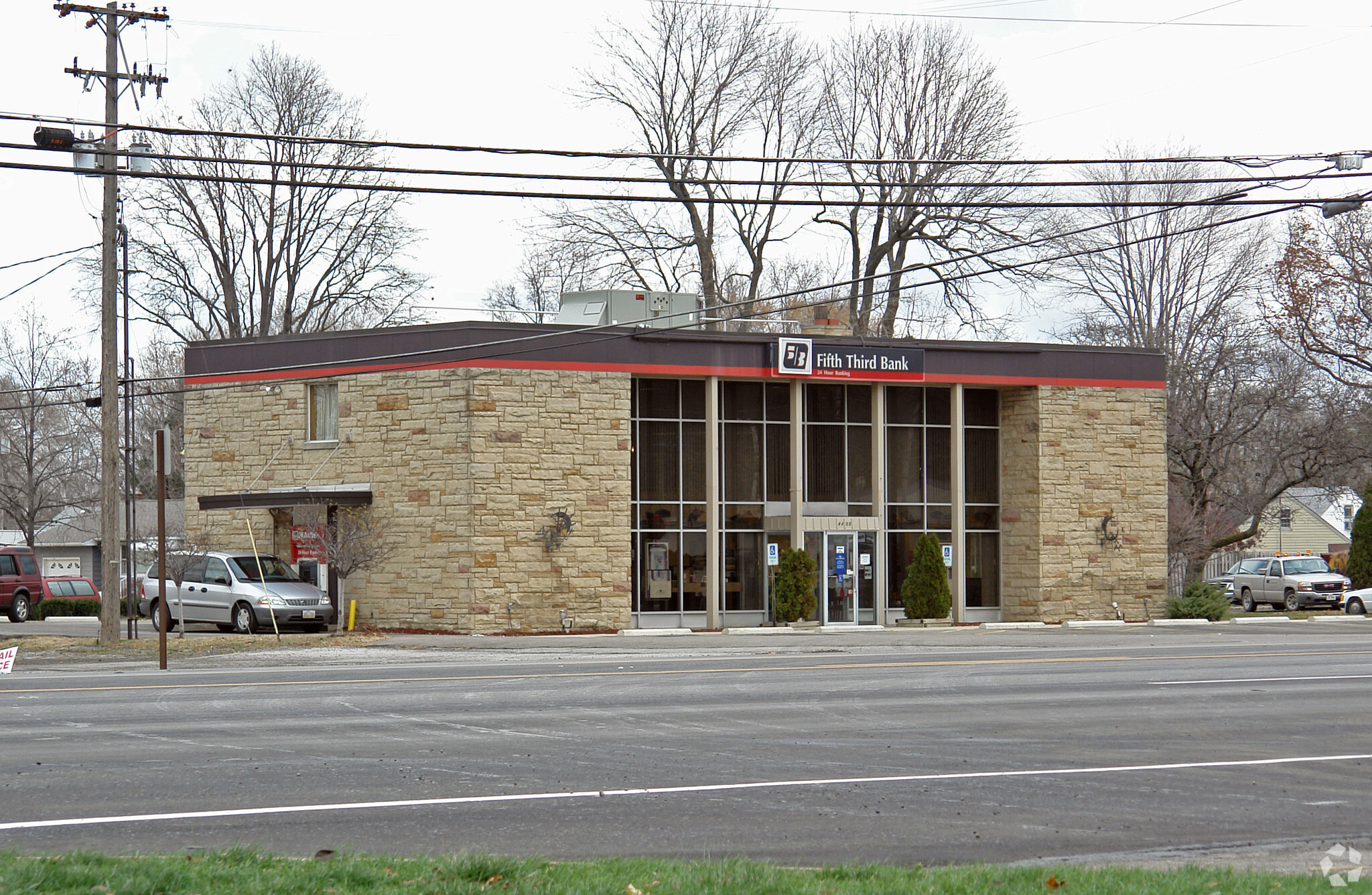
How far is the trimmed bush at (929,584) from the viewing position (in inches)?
1149

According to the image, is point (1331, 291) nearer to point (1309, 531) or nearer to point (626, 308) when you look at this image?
point (626, 308)

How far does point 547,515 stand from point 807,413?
7.28 metres

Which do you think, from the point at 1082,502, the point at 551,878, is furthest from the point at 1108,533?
the point at 551,878

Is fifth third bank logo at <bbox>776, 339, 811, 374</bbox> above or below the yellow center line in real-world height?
above

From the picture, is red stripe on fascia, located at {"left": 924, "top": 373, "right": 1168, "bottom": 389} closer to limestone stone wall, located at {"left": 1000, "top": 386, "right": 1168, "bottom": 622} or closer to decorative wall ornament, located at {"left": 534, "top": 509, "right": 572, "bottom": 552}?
limestone stone wall, located at {"left": 1000, "top": 386, "right": 1168, "bottom": 622}

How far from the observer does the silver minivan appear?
26.0m

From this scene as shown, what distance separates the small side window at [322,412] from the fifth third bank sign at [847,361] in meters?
9.80

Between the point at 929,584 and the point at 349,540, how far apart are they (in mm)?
12964

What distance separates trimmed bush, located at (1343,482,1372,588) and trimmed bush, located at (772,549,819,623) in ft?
79.8

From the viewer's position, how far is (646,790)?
921cm

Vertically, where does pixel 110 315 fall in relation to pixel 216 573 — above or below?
above

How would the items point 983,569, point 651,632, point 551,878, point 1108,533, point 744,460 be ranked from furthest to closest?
1. point 983,569
2. point 1108,533
3. point 744,460
4. point 651,632
5. point 551,878

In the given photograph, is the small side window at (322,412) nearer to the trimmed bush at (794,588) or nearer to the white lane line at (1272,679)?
the trimmed bush at (794,588)

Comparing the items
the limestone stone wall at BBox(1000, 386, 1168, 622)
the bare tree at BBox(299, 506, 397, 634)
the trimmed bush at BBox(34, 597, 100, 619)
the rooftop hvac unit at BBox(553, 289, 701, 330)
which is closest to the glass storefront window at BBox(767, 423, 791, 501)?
the rooftop hvac unit at BBox(553, 289, 701, 330)
